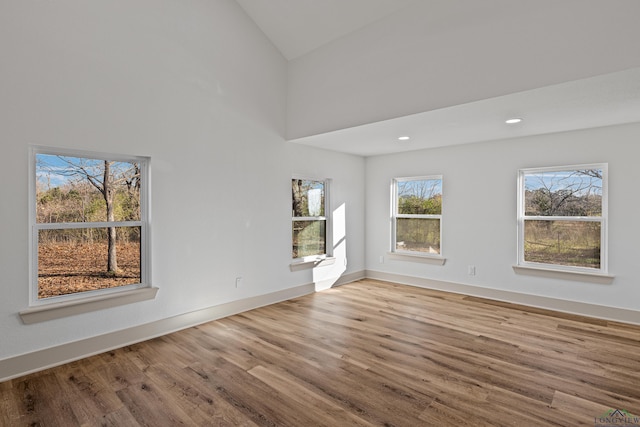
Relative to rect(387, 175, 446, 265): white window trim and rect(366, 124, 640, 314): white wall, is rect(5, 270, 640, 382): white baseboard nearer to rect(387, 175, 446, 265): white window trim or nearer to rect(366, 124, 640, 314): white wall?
rect(366, 124, 640, 314): white wall

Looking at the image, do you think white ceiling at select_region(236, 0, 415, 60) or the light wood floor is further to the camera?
A: white ceiling at select_region(236, 0, 415, 60)

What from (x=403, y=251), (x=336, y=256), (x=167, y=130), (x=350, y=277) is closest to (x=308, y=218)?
(x=336, y=256)

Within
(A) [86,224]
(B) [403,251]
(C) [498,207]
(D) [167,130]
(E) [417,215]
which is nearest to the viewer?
(A) [86,224]

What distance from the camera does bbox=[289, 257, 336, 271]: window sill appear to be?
490 centimetres

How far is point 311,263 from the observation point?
513 cm

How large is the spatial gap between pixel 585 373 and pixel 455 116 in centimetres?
251

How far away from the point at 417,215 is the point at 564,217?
1.99 metres

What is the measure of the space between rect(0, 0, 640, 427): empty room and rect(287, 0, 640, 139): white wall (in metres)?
0.02

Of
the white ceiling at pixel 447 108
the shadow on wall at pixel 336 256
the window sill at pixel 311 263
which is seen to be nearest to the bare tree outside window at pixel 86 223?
the window sill at pixel 311 263

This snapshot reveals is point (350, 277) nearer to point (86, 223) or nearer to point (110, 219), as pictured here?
point (110, 219)

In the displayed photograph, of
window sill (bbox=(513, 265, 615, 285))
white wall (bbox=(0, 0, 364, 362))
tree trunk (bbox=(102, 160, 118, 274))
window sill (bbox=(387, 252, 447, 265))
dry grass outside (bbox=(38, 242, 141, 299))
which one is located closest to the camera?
white wall (bbox=(0, 0, 364, 362))

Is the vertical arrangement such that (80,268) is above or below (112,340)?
above

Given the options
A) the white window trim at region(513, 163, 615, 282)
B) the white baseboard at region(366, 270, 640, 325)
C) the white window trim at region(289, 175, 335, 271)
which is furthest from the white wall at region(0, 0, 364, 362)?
the white window trim at region(513, 163, 615, 282)

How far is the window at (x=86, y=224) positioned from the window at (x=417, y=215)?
400 cm
